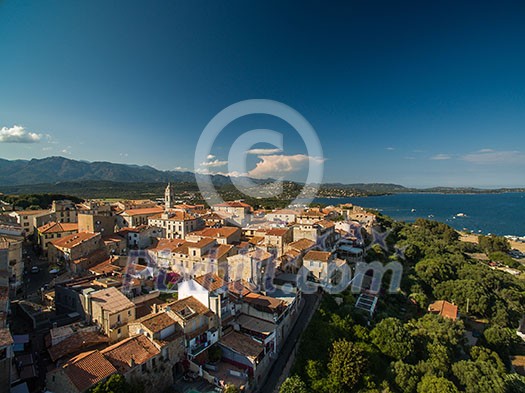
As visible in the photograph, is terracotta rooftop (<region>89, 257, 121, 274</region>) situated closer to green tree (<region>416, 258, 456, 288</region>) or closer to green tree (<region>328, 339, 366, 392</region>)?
green tree (<region>328, 339, 366, 392</region>)

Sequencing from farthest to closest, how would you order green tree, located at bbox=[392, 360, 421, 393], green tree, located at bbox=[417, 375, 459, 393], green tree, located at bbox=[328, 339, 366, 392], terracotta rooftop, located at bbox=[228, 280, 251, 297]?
terracotta rooftop, located at bbox=[228, 280, 251, 297] < green tree, located at bbox=[392, 360, 421, 393] < green tree, located at bbox=[417, 375, 459, 393] < green tree, located at bbox=[328, 339, 366, 392]

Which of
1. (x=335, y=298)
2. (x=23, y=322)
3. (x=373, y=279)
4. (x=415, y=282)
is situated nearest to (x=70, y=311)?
(x=23, y=322)

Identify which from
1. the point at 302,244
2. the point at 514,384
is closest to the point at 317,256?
the point at 302,244

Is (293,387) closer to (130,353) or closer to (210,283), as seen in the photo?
(130,353)

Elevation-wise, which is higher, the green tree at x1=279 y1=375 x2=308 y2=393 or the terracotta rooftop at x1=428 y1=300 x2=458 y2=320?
the green tree at x1=279 y1=375 x2=308 y2=393

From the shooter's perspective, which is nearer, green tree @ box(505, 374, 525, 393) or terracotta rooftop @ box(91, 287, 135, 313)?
terracotta rooftop @ box(91, 287, 135, 313)

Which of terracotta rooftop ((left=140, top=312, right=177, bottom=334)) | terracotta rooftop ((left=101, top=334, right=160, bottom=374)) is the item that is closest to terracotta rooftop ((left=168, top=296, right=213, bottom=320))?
terracotta rooftop ((left=140, top=312, right=177, bottom=334))
